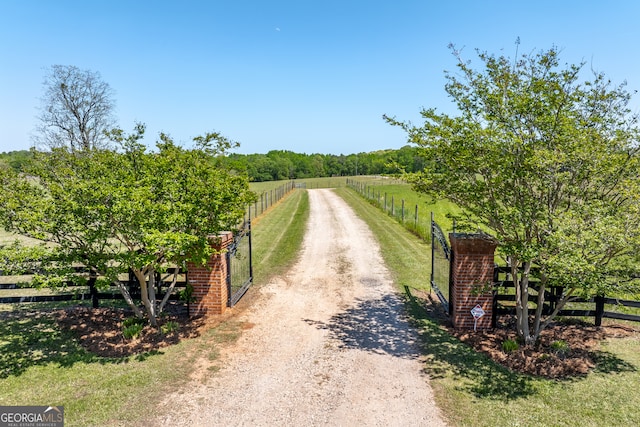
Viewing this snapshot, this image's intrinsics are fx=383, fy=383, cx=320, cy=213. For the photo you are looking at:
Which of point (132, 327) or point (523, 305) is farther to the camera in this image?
point (132, 327)

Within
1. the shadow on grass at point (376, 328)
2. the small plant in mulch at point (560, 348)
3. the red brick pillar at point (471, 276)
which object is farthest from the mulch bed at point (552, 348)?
the shadow on grass at point (376, 328)

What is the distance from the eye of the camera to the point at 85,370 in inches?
259

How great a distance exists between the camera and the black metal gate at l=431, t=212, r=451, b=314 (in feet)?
30.7

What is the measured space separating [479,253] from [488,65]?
12.2 ft

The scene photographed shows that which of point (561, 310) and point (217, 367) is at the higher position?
point (561, 310)

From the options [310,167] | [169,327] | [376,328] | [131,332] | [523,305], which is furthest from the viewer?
[310,167]

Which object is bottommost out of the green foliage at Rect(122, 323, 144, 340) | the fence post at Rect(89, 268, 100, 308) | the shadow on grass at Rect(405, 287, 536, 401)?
the shadow on grass at Rect(405, 287, 536, 401)

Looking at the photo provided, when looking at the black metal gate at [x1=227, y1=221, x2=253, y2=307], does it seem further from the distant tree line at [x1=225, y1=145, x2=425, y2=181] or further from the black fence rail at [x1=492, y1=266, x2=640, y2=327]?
the distant tree line at [x1=225, y1=145, x2=425, y2=181]

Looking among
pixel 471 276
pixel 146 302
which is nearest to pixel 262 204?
pixel 146 302

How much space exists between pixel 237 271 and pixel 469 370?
23.8 ft

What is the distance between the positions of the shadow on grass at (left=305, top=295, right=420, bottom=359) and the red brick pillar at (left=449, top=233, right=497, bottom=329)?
3.77 ft

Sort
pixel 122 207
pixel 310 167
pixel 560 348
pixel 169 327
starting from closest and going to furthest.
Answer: pixel 122 207
pixel 560 348
pixel 169 327
pixel 310 167

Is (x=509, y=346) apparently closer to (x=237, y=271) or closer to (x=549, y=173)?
(x=549, y=173)

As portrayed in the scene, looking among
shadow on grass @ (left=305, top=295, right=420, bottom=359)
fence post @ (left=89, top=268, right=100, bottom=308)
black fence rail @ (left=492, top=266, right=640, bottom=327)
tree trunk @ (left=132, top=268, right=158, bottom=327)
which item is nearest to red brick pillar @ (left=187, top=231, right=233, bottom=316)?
tree trunk @ (left=132, top=268, right=158, bottom=327)
